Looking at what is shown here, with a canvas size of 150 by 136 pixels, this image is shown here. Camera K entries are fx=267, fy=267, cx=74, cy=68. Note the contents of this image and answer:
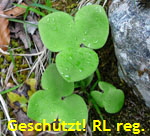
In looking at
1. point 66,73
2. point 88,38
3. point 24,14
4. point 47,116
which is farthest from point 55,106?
point 24,14

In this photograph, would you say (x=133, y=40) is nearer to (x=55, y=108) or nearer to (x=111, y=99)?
(x=111, y=99)

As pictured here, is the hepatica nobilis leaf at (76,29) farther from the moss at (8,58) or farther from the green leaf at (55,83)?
the moss at (8,58)

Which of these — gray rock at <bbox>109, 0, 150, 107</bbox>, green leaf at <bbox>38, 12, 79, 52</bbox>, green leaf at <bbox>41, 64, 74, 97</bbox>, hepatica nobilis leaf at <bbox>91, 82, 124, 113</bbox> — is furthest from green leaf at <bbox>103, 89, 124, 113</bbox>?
green leaf at <bbox>38, 12, 79, 52</bbox>

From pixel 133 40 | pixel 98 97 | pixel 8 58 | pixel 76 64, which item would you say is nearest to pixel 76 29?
pixel 76 64

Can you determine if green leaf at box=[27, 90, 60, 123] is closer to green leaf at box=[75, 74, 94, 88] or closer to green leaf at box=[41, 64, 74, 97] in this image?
green leaf at box=[41, 64, 74, 97]

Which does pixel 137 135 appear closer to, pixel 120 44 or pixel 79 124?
pixel 79 124
